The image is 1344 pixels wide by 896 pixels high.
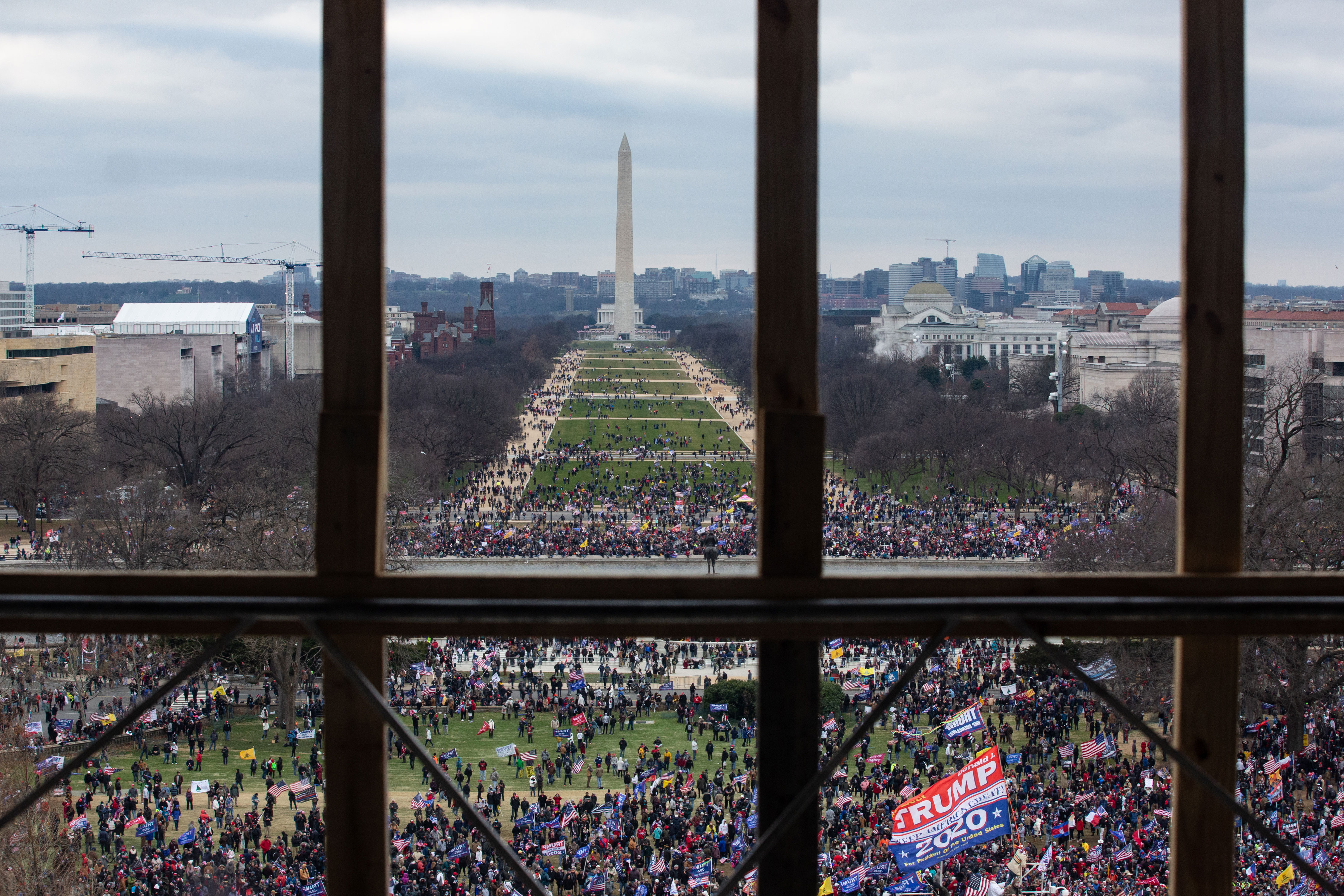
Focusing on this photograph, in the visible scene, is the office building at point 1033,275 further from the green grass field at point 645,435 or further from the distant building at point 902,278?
the green grass field at point 645,435

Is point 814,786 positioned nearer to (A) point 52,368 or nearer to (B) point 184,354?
(A) point 52,368

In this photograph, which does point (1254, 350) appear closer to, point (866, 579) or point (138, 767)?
point (138, 767)

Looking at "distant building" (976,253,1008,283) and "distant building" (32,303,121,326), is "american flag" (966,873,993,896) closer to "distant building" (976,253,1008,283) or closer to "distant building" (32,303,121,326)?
"distant building" (32,303,121,326)

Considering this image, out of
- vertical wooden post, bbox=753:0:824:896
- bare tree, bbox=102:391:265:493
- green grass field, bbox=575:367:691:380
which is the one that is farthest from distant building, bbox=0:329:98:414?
vertical wooden post, bbox=753:0:824:896

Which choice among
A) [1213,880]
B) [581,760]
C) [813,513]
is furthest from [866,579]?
[581,760]

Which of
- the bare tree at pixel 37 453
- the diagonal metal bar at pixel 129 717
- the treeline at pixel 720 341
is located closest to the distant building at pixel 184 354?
the bare tree at pixel 37 453
